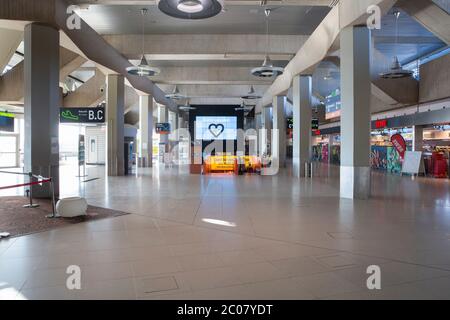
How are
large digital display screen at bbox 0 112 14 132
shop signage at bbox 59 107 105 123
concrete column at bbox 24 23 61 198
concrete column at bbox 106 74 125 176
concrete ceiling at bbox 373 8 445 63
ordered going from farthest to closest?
large digital display screen at bbox 0 112 14 132 < concrete column at bbox 106 74 125 176 < concrete ceiling at bbox 373 8 445 63 < shop signage at bbox 59 107 105 123 < concrete column at bbox 24 23 61 198

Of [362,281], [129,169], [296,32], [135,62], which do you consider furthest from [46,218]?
[135,62]

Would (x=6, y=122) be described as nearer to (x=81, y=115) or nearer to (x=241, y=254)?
(x=81, y=115)

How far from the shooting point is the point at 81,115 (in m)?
11.1

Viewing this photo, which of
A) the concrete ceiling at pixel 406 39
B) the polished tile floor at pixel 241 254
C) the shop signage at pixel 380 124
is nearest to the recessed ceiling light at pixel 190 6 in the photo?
the polished tile floor at pixel 241 254

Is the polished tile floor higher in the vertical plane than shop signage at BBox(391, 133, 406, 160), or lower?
lower

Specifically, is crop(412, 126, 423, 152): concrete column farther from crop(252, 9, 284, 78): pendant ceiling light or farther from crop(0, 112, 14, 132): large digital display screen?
crop(0, 112, 14, 132): large digital display screen

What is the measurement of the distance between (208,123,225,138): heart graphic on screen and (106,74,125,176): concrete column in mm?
20520

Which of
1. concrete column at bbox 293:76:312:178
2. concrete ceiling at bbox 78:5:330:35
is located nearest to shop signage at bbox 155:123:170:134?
concrete ceiling at bbox 78:5:330:35

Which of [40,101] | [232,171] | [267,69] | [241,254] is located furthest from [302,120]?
[241,254]

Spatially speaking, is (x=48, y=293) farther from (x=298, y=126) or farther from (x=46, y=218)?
(x=298, y=126)

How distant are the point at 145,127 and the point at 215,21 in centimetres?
897

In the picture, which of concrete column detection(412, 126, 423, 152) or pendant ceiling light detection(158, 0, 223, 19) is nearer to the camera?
pendant ceiling light detection(158, 0, 223, 19)

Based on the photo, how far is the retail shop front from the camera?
13359mm

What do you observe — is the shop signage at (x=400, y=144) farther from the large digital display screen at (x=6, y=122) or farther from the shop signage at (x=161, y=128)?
the large digital display screen at (x=6, y=122)
